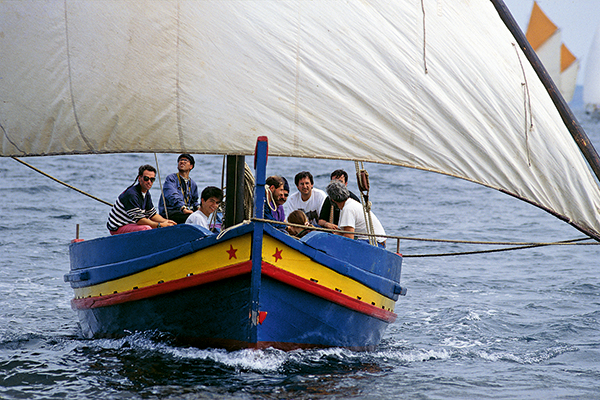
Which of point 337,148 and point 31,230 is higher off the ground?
point 337,148

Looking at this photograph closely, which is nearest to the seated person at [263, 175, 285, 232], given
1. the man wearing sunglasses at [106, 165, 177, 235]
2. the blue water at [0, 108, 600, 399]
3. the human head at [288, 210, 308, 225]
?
the human head at [288, 210, 308, 225]

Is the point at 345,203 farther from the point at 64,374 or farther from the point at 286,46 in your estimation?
the point at 64,374

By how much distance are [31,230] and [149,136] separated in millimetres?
11182

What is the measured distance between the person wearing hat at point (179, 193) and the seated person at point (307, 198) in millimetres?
1390

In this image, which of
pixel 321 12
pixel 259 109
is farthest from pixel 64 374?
pixel 321 12

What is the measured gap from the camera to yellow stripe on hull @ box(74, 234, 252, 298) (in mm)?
6988

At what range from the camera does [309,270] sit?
24.2ft

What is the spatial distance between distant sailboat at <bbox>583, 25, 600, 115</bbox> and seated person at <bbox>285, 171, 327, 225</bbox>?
7452 centimetres

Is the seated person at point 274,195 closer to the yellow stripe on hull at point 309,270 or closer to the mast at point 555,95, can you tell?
the yellow stripe on hull at point 309,270

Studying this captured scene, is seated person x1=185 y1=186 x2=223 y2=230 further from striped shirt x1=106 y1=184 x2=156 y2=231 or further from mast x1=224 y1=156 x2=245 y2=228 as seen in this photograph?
striped shirt x1=106 y1=184 x2=156 y2=231

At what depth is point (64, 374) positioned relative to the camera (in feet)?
24.8

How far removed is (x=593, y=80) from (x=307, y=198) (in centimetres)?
7965

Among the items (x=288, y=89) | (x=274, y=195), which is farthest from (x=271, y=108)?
(x=274, y=195)

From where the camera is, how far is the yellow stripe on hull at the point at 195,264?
6988mm
